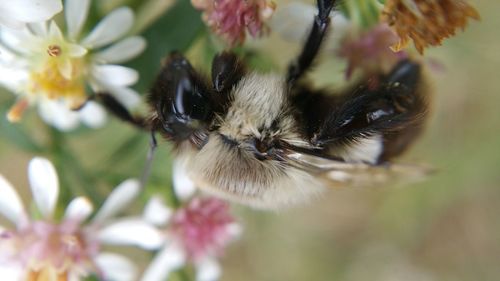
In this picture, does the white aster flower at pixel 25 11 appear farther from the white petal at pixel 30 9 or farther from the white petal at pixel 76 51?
the white petal at pixel 76 51

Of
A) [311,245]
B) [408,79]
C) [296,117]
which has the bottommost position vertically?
[311,245]

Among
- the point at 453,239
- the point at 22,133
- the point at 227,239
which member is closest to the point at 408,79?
the point at 227,239

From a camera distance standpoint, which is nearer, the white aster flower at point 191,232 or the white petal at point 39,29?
the white petal at point 39,29

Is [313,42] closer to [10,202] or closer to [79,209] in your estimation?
[79,209]

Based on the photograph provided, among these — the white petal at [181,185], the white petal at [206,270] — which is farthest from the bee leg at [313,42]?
the white petal at [206,270]

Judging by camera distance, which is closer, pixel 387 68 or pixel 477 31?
pixel 387 68

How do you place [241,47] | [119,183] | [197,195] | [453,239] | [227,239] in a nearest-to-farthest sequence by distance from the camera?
[241,47] → [119,183] → [197,195] → [227,239] → [453,239]

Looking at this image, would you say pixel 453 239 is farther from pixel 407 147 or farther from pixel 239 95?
pixel 239 95

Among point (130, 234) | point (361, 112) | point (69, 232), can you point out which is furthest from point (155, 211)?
point (361, 112)
